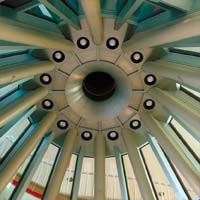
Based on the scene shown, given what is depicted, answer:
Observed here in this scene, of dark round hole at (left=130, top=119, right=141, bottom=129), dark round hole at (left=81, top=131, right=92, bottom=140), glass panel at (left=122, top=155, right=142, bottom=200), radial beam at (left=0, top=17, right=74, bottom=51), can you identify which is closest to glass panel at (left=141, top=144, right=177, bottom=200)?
glass panel at (left=122, top=155, right=142, bottom=200)

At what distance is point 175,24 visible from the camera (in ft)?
14.8

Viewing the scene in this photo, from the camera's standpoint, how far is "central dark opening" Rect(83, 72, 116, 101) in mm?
6534

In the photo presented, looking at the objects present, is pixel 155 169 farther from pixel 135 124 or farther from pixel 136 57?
pixel 136 57

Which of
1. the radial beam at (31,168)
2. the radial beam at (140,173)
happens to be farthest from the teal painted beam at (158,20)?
the radial beam at (31,168)

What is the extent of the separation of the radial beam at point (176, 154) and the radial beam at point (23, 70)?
5.86ft

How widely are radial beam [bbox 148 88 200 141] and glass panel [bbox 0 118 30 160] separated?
2170 millimetres

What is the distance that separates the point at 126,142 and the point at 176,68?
5.41ft

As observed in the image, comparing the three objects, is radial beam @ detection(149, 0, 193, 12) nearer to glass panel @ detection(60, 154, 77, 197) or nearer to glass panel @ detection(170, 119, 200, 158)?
glass panel @ detection(170, 119, 200, 158)

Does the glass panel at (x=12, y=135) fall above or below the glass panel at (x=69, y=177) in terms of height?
below

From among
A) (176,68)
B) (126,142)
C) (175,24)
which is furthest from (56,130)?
(175,24)

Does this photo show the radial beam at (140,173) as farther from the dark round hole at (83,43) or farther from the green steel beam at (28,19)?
the green steel beam at (28,19)

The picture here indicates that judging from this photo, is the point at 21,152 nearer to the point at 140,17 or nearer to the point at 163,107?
the point at 163,107

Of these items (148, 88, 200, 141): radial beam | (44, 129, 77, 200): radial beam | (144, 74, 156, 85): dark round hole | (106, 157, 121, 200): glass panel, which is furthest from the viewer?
(106, 157, 121, 200): glass panel

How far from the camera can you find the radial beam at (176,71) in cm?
498
